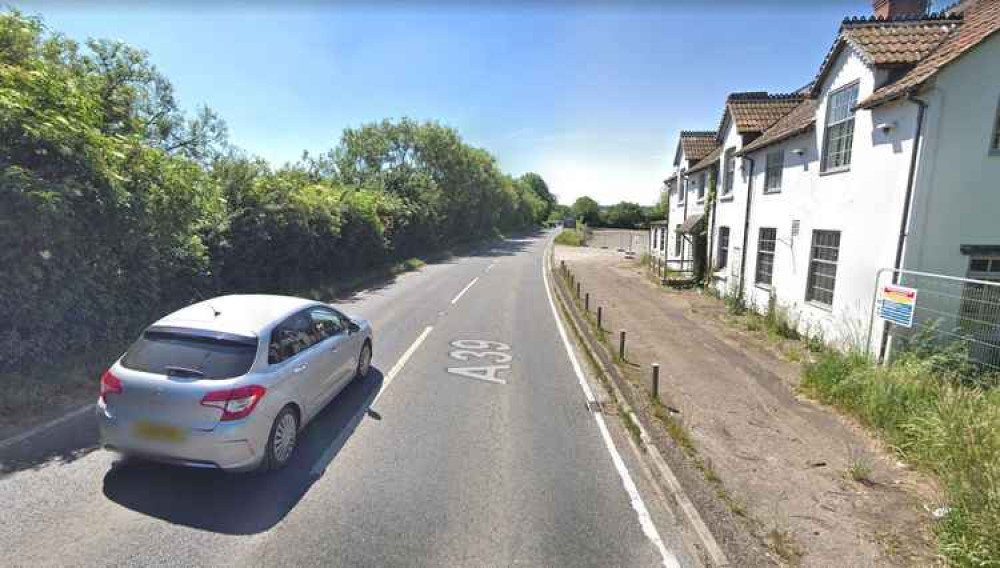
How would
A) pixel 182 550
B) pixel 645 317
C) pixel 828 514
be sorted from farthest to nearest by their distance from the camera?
pixel 645 317 < pixel 828 514 < pixel 182 550

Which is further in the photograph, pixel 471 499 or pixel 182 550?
pixel 471 499

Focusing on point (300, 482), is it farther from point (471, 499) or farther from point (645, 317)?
point (645, 317)

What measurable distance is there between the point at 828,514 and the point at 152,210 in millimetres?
10145

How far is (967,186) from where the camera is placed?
7320 millimetres

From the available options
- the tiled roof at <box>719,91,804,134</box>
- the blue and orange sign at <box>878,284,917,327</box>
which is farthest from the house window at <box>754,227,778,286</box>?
the blue and orange sign at <box>878,284,917,327</box>

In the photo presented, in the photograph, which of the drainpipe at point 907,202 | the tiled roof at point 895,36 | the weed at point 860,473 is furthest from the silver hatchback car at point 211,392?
the tiled roof at point 895,36

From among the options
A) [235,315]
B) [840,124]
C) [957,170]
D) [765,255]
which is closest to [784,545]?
[235,315]

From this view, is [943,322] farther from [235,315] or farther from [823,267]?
[235,315]

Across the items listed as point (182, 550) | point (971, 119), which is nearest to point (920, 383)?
point (971, 119)

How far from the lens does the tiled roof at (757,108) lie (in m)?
14.8

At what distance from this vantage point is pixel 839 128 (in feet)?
32.1

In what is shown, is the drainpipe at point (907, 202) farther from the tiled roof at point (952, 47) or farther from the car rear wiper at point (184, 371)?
the car rear wiper at point (184, 371)

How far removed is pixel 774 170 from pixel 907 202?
5.81m

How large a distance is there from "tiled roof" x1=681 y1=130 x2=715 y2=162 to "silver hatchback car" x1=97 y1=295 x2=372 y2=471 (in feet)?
73.5
